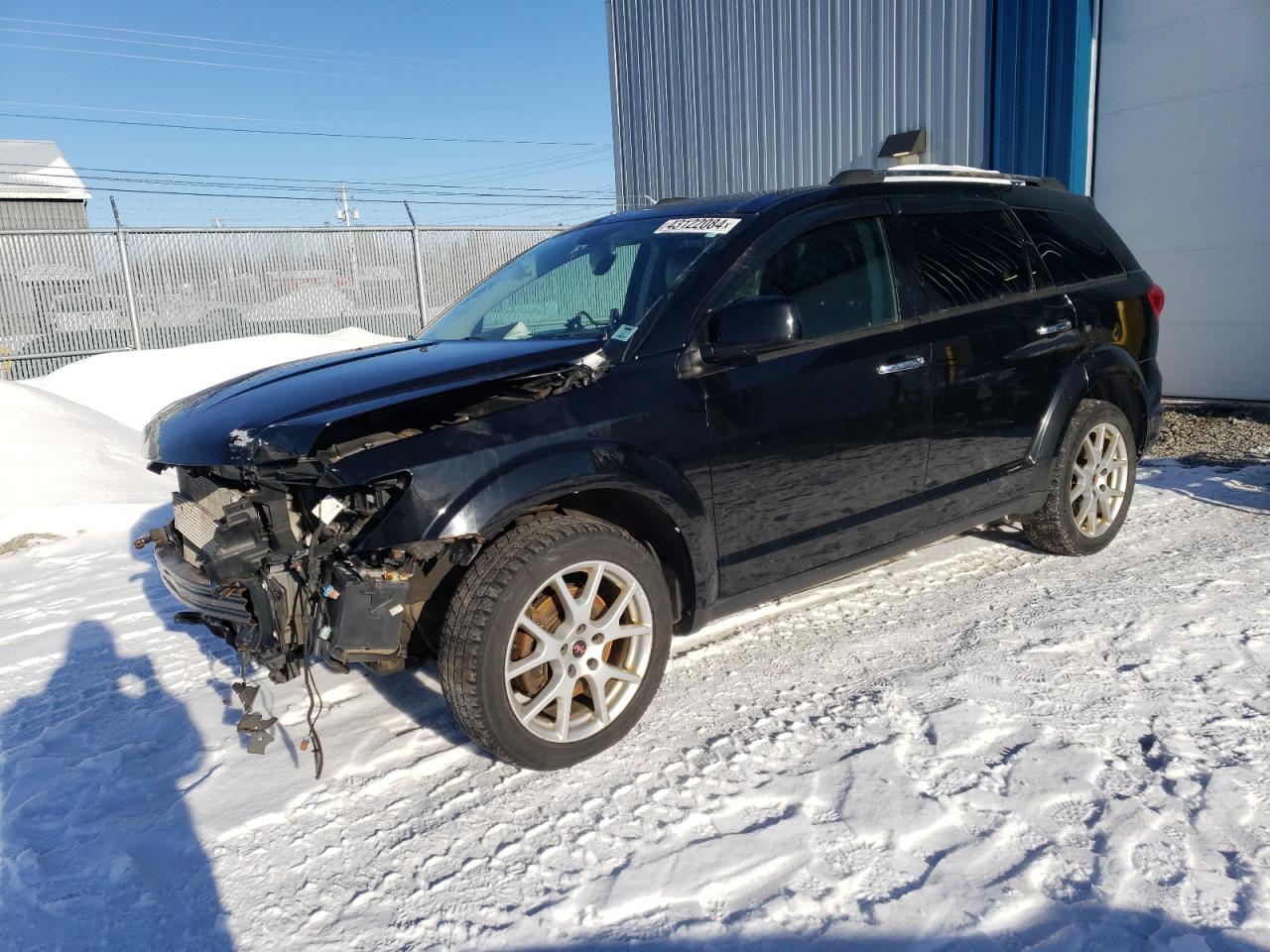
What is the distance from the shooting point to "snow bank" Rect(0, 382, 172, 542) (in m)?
6.61

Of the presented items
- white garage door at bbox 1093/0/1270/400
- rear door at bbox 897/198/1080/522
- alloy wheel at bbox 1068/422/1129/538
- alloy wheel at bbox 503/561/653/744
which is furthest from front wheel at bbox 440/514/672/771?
white garage door at bbox 1093/0/1270/400

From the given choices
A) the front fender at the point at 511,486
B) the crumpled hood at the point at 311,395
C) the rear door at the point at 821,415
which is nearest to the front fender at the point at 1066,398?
the rear door at the point at 821,415

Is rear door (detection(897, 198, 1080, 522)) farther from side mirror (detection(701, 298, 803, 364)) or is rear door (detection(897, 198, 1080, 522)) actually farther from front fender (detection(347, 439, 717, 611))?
front fender (detection(347, 439, 717, 611))

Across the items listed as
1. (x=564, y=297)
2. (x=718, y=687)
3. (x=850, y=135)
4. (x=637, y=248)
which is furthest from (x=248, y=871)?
(x=850, y=135)

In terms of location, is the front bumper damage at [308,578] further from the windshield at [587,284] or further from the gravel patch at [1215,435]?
the gravel patch at [1215,435]

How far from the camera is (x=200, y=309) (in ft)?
47.9

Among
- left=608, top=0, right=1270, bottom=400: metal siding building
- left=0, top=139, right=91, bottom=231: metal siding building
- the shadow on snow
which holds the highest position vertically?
left=0, top=139, right=91, bottom=231: metal siding building

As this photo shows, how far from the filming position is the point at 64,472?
7.20 m

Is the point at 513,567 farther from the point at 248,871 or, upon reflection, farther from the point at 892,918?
the point at 892,918

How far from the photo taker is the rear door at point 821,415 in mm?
3389

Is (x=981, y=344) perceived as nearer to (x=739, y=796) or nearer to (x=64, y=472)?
(x=739, y=796)

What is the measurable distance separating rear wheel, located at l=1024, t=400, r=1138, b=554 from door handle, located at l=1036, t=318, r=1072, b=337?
1.37ft

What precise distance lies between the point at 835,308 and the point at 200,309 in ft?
44.1

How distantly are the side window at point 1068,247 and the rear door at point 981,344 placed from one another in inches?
5.2
